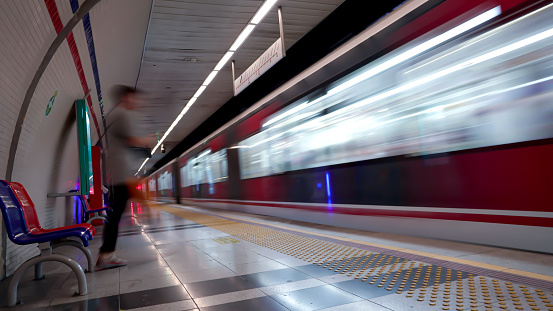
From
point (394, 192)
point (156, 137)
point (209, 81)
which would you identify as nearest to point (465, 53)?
point (394, 192)

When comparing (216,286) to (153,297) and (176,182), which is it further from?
(176,182)

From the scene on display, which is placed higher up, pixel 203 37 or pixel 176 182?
pixel 203 37

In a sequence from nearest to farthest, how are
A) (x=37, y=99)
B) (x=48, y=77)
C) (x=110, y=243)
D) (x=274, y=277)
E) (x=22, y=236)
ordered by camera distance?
(x=22, y=236) < (x=274, y=277) < (x=110, y=243) < (x=37, y=99) < (x=48, y=77)

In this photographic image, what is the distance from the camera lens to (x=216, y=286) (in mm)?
2824

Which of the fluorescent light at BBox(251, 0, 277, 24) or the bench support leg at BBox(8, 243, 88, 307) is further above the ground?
the fluorescent light at BBox(251, 0, 277, 24)

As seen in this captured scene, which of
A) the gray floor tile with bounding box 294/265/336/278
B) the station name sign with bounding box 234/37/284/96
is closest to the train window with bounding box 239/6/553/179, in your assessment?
the station name sign with bounding box 234/37/284/96

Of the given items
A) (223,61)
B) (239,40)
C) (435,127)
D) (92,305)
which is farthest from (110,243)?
(223,61)

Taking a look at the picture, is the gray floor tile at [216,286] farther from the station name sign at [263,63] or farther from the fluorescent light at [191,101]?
the fluorescent light at [191,101]

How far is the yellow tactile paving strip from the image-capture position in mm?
2127

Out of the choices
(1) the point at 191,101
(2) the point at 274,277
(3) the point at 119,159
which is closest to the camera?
(2) the point at 274,277

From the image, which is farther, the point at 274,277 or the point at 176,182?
the point at 176,182

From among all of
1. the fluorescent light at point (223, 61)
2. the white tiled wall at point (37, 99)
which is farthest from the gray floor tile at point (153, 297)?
the fluorescent light at point (223, 61)

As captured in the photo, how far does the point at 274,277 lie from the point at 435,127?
213 centimetres

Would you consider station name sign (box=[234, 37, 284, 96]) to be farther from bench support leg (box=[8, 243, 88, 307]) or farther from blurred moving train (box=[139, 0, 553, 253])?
bench support leg (box=[8, 243, 88, 307])
